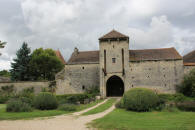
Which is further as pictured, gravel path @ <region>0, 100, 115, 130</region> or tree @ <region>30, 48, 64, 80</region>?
tree @ <region>30, 48, 64, 80</region>

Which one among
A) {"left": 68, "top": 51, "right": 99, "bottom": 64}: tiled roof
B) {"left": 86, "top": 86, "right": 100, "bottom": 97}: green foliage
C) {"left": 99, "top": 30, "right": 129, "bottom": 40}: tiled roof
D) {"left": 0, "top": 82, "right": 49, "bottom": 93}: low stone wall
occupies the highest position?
{"left": 99, "top": 30, "right": 129, "bottom": 40}: tiled roof

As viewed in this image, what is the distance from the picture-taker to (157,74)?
85.8 ft

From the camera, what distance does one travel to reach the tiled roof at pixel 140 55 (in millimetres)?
26641

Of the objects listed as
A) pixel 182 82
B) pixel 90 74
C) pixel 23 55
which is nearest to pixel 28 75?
pixel 23 55

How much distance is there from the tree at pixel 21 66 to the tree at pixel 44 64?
150cm

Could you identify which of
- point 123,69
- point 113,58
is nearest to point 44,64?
point 113,58

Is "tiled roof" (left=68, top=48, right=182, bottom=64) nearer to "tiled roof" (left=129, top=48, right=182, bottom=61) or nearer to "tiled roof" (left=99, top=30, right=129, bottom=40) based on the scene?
"tiled roof" (left=129, top=48, right=182, bottom=61)

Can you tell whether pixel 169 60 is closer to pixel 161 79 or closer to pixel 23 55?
pixel 161 79

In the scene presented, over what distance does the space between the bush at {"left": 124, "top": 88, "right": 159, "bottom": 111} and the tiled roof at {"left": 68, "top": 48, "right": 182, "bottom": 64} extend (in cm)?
1358

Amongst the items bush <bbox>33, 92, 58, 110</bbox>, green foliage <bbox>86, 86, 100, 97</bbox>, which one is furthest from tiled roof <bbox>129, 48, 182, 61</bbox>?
bush <bbox>33, 92, 58, 110</bbox>

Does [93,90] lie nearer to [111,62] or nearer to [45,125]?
[111,62]

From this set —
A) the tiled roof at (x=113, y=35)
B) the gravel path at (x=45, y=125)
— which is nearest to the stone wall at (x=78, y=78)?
the tiled roof at (x=113, y=35)

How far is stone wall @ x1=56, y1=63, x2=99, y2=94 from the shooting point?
28594 mm

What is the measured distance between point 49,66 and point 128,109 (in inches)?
1020
